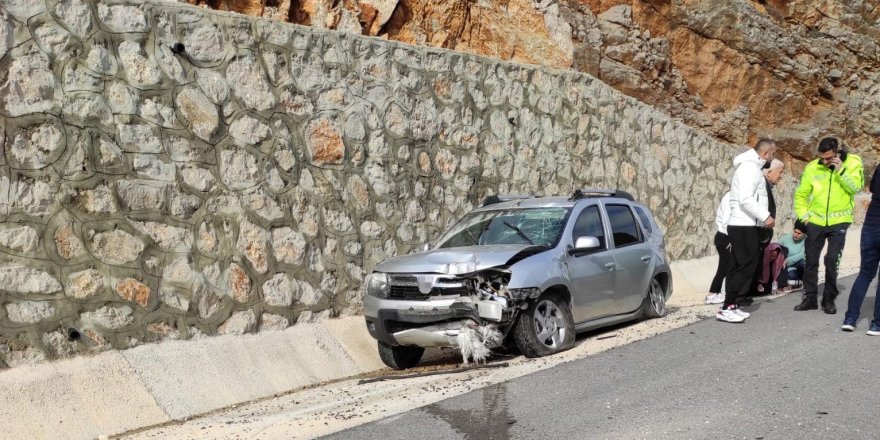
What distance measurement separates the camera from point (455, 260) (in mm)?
8234

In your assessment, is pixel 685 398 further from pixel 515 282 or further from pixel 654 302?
pixel 654 302

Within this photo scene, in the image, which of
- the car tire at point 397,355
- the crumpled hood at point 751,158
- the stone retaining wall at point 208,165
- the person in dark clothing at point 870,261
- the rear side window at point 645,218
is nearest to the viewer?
the stone retaining wall at point 208,165

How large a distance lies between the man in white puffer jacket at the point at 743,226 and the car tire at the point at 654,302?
2.62ft

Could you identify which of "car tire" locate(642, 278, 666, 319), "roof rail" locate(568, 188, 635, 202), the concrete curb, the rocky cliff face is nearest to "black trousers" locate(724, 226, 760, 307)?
"car tire" locate(642, 278, 666, 319)

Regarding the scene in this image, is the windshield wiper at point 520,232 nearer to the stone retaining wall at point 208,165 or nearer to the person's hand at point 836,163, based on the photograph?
the stone retaining wall at point 208,165

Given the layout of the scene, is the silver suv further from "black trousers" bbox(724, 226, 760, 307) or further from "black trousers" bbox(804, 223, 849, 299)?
"black trousers" bbox(804, 223, 849, 299)

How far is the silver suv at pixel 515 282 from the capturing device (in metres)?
8.05

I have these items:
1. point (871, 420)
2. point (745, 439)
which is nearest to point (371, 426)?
point (745, 439)

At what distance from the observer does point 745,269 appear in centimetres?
973

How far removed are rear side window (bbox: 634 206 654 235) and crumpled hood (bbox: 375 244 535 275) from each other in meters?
2.61

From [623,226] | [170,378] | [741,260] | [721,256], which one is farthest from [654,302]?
[170,378]

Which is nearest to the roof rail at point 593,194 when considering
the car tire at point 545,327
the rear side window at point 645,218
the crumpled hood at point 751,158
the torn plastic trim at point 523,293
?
the rear side window at point 645,218

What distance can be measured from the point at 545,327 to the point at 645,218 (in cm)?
314

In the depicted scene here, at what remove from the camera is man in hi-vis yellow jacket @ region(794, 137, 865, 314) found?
9867 mm
